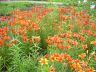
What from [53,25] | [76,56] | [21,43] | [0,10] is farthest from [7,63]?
[0,10]

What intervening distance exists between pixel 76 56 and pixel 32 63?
2.71ft

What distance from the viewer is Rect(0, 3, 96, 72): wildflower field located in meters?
4.85

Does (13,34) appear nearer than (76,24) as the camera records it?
Yes

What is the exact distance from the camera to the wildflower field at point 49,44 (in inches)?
191

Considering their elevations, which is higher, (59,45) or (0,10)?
(59,45)

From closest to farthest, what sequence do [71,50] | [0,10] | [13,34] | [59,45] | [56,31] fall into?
[59,45], [71,50], [13,34], [56,31], [0,10]

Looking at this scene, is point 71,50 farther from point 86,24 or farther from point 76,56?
point 86,24

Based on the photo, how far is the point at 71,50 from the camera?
5.71m

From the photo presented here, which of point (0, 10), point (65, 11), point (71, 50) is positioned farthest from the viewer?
point (0, 10)

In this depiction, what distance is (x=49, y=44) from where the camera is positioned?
5.87 m

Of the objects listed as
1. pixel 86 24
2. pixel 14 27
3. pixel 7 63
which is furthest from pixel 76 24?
Result: pixel 7 63

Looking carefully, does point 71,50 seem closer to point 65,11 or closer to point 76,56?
point 76,56

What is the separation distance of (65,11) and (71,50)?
2.67m

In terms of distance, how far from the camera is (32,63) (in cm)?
546
